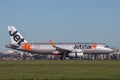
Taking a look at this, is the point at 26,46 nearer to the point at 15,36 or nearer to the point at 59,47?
the point at 15,36

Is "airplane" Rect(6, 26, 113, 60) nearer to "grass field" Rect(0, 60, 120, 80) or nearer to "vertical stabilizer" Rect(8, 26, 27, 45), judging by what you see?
"vertical stabilizer" Rect(8, 26, 27, 45)

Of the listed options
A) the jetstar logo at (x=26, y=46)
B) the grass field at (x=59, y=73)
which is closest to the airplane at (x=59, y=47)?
the jetstar logo at (x=26, y=46)

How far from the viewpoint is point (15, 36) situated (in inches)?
3954

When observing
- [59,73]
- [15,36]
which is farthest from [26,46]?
[59,73]

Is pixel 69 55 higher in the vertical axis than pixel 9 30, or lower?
lower

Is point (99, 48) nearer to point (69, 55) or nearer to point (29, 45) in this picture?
point (69, 55)

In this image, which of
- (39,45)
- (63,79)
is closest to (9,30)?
(39,45)

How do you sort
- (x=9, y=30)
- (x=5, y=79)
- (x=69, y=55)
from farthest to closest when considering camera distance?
1. (x=9, y=30)
2. (x=69, y=55)
3. (x=5, y=79)

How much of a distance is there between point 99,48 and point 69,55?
7530 millimetres

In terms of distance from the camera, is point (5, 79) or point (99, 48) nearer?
point (5, 79)

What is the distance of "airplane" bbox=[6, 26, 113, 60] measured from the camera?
95.6 meters

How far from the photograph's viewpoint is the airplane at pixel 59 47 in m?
95.6

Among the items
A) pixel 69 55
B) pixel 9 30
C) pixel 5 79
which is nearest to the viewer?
pixel 5 79

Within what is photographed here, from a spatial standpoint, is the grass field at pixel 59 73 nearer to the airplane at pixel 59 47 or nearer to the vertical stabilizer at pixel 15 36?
the airplane at pixel 59 47
